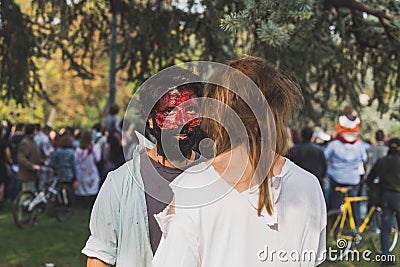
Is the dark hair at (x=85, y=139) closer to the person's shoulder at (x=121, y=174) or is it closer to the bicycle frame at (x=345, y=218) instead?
the bicycle frame at (x=345, y=218)

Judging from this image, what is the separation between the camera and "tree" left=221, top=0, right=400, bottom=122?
483cm

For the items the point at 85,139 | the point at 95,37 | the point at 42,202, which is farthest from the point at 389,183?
the point at 85,139

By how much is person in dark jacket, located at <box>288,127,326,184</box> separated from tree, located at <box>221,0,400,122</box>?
0.40 m

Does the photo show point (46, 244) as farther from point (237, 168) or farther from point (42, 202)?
point (237, 168)

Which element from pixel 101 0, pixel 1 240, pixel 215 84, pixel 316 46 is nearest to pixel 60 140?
pixel 1 240

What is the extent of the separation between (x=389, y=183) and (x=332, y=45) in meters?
1.97

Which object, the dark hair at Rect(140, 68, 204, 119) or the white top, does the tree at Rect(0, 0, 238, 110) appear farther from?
the white top

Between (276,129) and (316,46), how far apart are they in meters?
5.95

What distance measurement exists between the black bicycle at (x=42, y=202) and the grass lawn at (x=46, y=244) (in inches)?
6.2

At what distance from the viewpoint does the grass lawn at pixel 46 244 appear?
8.87 metres

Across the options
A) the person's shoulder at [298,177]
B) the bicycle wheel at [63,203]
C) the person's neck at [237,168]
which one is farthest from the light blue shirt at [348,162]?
the person's neck at [237,168]

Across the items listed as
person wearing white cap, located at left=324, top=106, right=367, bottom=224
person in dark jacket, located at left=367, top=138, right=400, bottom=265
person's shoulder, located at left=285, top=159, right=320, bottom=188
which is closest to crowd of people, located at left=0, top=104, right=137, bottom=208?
person wearing white cap, located at left=324, top=106, right=367, bottom=224

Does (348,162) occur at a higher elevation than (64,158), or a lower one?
higher

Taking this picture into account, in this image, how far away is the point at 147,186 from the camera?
3.14 m
